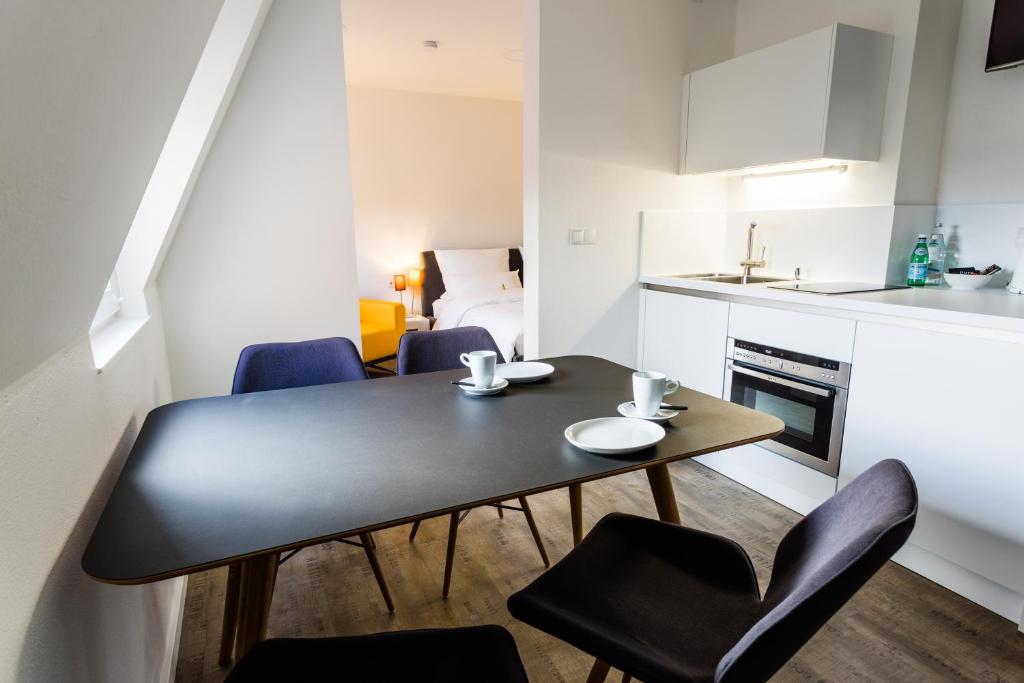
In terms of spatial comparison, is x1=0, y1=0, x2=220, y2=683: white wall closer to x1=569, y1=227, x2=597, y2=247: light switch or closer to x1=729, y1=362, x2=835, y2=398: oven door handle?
x1=569, y1=227, x2=597, y2=247: light switch

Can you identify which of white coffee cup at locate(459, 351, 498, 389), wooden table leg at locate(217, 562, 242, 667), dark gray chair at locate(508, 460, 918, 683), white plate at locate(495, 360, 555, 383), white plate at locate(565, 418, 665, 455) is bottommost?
wooden table leg at locate(217, 562, 242, 667)

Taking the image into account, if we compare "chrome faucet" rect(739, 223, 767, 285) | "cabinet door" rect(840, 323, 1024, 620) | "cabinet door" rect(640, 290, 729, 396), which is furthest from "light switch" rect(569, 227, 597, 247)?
"cabinet door" rect(840, 323, 1024, 620)

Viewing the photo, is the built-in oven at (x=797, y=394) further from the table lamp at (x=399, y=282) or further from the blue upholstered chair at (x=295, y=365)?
the table lamp at (x=399, y=282)

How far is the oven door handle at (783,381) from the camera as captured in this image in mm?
2428

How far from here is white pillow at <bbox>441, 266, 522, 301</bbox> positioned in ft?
18.3

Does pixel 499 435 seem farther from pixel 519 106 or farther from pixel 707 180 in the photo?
pixel 519 106

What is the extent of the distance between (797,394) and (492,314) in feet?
8.55

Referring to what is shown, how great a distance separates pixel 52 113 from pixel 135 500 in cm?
71

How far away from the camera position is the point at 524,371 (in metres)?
1.84

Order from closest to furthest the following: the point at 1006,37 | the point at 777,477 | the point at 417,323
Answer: the point at 1006,37 < the point at 777,477 < the point at 417,323

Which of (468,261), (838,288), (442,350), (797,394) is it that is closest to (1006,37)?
(838,288)

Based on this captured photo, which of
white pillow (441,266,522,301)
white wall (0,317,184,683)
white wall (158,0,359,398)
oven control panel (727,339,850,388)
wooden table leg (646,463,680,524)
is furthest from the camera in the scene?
white pillow (441,266,522,301)

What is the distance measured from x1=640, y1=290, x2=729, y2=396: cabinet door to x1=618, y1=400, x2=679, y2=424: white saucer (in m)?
1.55

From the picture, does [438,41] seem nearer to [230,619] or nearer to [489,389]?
[489,389]
